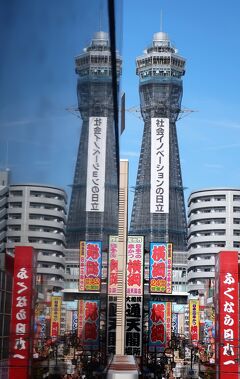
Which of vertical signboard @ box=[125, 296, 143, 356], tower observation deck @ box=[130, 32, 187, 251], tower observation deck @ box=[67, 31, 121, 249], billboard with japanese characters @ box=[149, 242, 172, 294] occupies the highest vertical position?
tower observation deck @ box=[130, 32, 187, 251]

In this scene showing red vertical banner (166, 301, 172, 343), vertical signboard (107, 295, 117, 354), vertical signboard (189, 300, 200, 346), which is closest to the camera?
red vertical banner (166, 301, 172, 343)

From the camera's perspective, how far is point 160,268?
95.0 ft

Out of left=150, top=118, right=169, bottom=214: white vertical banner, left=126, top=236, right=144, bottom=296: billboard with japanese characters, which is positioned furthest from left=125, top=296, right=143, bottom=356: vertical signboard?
left=150, top=118, right=169, bottom=214: white vertical banner

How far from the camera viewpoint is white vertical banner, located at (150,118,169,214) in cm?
5803

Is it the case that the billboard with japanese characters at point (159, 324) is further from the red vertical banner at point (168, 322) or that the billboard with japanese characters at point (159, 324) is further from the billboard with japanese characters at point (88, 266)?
the billboard with japanese characters at point (88, 266)

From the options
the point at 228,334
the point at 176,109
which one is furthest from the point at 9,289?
the point at 176,109

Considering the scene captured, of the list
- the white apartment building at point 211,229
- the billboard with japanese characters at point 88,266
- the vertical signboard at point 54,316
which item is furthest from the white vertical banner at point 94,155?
the white apartment building at point 211,229

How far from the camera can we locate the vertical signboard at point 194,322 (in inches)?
1334

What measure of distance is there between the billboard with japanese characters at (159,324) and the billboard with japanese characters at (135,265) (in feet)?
3.16

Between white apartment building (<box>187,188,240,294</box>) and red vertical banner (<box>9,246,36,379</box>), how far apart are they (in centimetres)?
7284

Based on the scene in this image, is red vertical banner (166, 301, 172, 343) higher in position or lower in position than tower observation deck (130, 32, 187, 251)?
lower

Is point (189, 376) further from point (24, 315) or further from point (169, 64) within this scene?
point (169, 64)

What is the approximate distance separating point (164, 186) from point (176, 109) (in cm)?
3212

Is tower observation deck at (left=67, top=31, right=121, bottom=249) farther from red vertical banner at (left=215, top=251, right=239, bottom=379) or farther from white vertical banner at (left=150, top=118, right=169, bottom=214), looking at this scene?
white vertical banner at (left=150, top=118, right=169, bottom=214)
